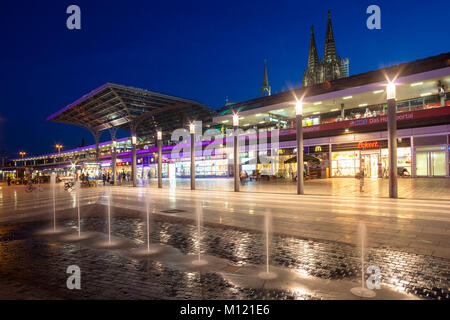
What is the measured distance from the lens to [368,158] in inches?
1238

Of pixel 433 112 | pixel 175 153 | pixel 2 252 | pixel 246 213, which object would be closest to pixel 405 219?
pixel 246 213

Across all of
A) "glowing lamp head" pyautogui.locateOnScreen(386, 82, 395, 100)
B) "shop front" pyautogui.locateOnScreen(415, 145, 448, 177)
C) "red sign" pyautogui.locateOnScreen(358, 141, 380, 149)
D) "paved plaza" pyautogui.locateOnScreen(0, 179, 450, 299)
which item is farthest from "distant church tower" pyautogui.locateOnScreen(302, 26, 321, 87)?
"paved plaza" pyautogui.locateOnScreen(0, 179, 450, 299)

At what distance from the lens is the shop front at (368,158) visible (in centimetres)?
2881

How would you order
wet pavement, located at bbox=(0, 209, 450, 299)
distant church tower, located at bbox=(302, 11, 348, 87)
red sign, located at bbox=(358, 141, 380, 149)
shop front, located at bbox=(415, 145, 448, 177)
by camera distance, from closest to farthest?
1. wet pavement, located at bbox=(0, 209, 450, 299)
2. shop front, located at bbox=(415, 145, 448, 177)
3. red sign, located at bbox=(358, 141, 380, 149)
4. distant church tower, located at bbox=(302, 11, 348, 87)

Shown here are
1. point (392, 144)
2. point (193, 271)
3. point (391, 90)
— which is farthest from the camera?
point (391, 90)

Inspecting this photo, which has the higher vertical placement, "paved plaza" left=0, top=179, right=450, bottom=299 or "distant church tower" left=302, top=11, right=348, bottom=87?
"distant church tower" left=302, top=11, right=348, bottom=87

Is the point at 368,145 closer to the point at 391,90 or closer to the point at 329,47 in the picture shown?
the point at 391,90

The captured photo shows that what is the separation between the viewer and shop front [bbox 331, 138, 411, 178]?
94.5 feet

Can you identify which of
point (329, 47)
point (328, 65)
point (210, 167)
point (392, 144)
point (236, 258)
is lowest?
point (236, 258)

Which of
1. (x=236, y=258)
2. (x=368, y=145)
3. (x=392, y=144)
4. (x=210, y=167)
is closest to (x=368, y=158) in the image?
(x=368, y=145)

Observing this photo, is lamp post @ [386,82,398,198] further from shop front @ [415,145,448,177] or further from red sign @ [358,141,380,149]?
red sign @ [358,141,380,149]

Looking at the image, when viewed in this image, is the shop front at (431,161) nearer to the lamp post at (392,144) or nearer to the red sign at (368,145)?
the red sign at (368,145)

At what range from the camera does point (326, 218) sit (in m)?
9.31
